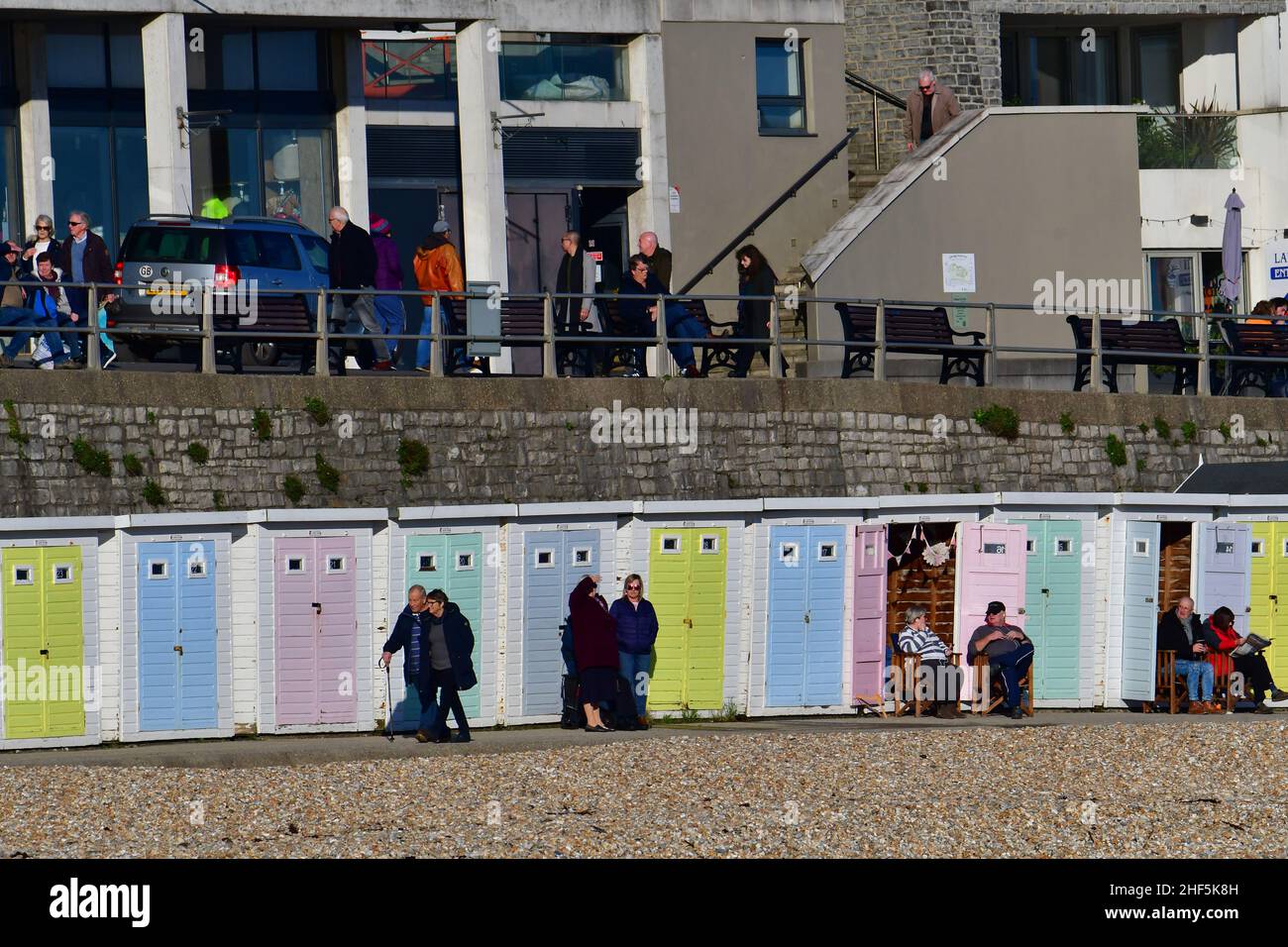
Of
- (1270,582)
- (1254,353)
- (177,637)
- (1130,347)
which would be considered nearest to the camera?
(177,637)

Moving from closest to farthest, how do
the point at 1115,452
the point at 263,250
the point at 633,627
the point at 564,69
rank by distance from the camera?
the point at 633,627 < the point at 263,250 < the point at 1115,452 < the point at 564,69

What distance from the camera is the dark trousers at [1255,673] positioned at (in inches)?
922

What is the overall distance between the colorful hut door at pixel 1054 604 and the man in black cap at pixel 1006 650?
500mm

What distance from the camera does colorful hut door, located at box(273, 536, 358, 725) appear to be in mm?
20953

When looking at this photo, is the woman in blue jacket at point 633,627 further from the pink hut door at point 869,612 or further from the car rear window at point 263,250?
the car rear window at point 263,250

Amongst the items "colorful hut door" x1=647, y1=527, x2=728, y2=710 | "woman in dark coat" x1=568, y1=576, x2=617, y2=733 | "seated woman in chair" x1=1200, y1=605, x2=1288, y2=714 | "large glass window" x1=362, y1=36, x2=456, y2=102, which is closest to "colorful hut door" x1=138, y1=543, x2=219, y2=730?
"woman in dark coat" x1=568, y1=576, x2=617, y2=733

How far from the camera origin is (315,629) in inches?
830

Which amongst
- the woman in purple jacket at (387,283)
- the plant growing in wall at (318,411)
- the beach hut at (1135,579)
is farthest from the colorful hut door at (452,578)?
the beach hut at (1135,579)

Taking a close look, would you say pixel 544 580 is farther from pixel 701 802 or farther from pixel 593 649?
pixel 701 802

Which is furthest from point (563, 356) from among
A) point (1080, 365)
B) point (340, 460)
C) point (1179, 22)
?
point (1179, 22)

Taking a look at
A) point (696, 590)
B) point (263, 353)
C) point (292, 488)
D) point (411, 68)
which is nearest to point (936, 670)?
point (696, 590)

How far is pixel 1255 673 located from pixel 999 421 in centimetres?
354

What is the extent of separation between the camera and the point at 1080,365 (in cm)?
2683

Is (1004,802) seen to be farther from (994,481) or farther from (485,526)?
(994,481)
